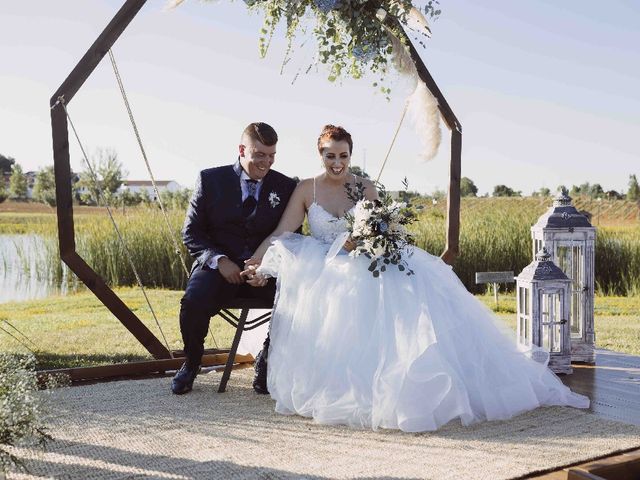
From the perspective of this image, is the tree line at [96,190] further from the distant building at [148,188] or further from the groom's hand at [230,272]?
the groom's hand at [230,272]

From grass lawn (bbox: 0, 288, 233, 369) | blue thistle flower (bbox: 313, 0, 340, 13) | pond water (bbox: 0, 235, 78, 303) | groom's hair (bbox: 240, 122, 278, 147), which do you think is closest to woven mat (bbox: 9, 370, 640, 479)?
groom's hair (bbox: 240, 122, 278, 147)

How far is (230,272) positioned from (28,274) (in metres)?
7.91

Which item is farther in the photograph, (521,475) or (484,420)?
(484,420)

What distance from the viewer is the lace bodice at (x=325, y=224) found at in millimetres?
4082

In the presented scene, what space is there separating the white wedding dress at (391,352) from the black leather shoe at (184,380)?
1.77 ft

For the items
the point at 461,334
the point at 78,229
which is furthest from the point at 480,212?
the point at 461,334

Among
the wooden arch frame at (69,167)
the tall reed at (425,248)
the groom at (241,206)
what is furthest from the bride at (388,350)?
the tall reed at (425,248)

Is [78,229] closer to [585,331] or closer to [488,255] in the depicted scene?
[488,255]

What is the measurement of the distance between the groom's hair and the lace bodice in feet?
1.59

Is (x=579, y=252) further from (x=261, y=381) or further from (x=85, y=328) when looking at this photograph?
(x=85, y=328)

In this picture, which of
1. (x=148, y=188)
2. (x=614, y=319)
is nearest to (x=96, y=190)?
(x=148, y=188)

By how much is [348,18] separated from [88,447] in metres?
2.97

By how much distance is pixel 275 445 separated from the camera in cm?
295

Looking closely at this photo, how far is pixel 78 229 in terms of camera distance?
10.6 meters
